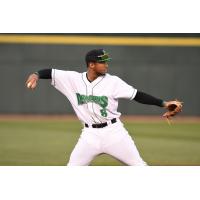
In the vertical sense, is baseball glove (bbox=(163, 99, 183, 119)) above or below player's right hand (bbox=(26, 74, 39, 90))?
below

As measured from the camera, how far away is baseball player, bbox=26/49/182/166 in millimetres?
3846

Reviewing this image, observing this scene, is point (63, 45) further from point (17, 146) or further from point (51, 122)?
point (17, 146)

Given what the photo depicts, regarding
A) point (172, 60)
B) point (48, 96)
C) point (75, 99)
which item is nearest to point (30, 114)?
point (48, 96)

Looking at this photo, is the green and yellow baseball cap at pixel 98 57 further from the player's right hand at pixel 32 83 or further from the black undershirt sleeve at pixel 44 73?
the player's right hand at pixel 32 83

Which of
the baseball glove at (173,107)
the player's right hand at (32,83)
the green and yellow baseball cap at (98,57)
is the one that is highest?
the green and yellow baseball cap at (98,57)

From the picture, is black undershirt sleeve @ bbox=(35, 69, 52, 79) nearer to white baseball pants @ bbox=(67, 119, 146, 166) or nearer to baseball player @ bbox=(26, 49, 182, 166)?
baseball player @ bbox=(26, 49, 182, 166)

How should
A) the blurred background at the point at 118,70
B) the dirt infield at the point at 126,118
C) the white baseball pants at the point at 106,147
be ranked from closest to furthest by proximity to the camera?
the white baseball pants at the point at 106,147
the blurred background at the point at 118,70
the dirt infield at the point at 126,118

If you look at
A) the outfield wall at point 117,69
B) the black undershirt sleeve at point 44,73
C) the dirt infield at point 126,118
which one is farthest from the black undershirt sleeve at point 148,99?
the dirt infield at point 126,118
